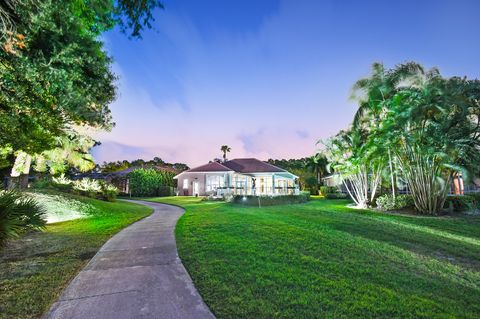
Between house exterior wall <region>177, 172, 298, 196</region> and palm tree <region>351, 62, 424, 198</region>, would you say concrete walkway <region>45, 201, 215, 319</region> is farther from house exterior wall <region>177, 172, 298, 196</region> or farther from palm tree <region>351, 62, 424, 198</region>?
house exterior wall <region>177, 172, 298, 196</region>

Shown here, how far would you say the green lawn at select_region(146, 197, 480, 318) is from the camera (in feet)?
10.4

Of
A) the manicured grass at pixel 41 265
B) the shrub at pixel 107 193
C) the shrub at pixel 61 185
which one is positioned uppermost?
the shrub at pixel 61 185

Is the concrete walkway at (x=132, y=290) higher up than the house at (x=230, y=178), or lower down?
lower down

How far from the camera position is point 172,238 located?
7.30 metres

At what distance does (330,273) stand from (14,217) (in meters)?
8.46

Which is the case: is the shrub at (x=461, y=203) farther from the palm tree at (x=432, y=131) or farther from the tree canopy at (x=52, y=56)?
the tree canopy at (x=52, y=56)

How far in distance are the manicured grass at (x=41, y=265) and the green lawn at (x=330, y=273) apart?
7.12 ft

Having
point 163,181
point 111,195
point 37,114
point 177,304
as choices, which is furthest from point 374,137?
point 163,181

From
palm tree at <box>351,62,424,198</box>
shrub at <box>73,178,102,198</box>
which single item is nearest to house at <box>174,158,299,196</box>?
shrub at <box>73,178,102,198</box>

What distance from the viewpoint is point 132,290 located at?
365cm

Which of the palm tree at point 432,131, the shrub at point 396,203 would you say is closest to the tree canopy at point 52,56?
the palm tree at point 432,131

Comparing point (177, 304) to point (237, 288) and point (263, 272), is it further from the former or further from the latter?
point (263, 272)

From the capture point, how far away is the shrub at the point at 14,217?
6.10 metres

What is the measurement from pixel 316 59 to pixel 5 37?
14536 mm
